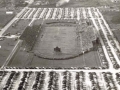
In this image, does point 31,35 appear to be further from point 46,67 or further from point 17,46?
point 46,67

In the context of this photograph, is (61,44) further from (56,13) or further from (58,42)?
(56,13)

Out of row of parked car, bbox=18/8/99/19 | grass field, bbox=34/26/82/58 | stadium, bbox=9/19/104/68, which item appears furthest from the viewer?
row of parked car, bbox=18/8/99/19

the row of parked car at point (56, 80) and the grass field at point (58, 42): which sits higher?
Answer: the row of parked car at point (56, 80)

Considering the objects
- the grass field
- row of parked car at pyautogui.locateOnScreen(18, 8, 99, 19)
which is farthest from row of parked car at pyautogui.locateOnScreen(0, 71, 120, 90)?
row of parked car at pyautogui.locateOnScreen(18, 8, 99, 19)

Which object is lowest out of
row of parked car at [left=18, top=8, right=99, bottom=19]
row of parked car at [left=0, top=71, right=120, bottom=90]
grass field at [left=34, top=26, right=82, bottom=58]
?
row of parked car at [left=18, top=8, right=99, bottom=19]

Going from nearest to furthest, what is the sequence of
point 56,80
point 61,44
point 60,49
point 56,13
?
1. point 56,80
2. point 60,49
3. point 61,44
4. point 56,13

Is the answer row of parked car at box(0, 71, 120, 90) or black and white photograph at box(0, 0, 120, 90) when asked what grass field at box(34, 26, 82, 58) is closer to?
black and white photograph at box(0, 0, 120, 90)

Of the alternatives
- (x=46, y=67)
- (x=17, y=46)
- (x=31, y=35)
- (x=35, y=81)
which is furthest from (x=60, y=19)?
(x=35, y=81)

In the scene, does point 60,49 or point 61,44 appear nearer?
point 60,49

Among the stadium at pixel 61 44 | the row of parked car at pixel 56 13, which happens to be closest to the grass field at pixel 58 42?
the stadium at pixel 61 44

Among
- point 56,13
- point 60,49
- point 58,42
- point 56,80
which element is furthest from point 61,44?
point 56,13

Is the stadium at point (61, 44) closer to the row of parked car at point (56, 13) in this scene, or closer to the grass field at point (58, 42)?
the grass field at point (58, 42)
